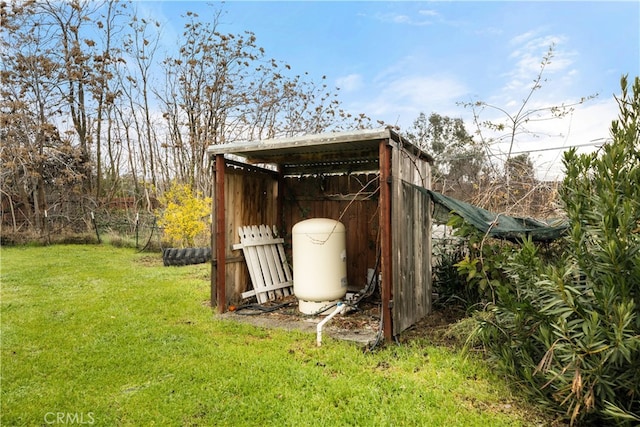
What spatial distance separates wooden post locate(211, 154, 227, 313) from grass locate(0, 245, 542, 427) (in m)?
0.28

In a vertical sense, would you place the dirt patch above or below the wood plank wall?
below

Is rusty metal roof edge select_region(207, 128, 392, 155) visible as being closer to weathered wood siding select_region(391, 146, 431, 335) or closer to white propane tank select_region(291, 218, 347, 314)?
weathered wood siding select_region(391, 146, 431, 335)

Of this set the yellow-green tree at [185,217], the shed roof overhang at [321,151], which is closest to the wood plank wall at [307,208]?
the shed roof overhang at [321,151]

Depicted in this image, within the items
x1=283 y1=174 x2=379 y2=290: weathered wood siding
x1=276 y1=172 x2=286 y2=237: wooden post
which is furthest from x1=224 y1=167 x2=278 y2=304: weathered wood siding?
x1=283 y1=174 x2=379 y2=290: weathered wood siding

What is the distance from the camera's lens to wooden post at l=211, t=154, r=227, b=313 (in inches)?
182

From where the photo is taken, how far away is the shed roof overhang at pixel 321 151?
12.6 feet

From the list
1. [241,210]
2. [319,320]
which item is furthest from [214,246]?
[319,320]

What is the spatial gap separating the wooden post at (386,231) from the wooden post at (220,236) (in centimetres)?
201

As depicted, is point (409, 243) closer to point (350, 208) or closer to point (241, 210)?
point (350, 208)

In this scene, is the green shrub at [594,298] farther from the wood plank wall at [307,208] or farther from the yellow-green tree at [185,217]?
the yellow-green tree at [185,217]

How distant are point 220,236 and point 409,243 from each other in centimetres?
222

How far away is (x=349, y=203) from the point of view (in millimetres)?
5125

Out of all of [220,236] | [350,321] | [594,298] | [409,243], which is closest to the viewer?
[594,298]

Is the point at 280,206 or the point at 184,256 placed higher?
the point at 280,206
